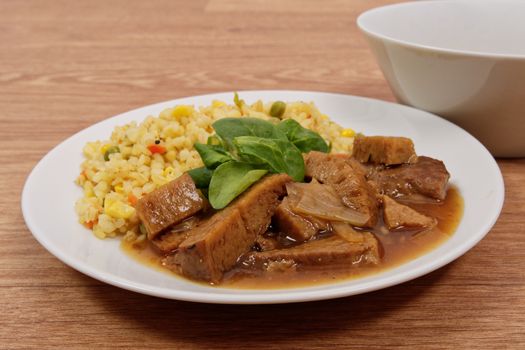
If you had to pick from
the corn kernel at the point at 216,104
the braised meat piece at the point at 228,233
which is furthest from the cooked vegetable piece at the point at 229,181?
the corn kernel at the point at 216,104

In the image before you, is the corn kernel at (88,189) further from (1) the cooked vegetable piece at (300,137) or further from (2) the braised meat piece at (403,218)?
(2) the braised meat piece at (403,218)

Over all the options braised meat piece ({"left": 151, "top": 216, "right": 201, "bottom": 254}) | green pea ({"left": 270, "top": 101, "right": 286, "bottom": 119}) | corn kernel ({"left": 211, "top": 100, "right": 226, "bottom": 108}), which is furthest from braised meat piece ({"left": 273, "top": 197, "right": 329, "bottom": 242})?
corn kernel ({"left": 211, "top": 100, "right": 226, "bottom": 108})

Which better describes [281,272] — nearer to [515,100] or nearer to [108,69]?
[515,100]

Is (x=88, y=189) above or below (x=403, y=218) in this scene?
below

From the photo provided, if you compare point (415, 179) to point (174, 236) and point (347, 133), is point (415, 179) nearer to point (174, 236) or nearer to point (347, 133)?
point (347, 133)

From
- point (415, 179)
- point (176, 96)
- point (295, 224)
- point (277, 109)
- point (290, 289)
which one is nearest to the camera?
point (290, 289)

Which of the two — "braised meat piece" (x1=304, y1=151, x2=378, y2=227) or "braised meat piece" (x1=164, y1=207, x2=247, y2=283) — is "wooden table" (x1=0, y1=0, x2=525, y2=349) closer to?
"braised meat piece" (x1=164, y1=207, x2=247, y2=283)

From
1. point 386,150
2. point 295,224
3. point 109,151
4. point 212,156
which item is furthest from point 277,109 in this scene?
point 295,224

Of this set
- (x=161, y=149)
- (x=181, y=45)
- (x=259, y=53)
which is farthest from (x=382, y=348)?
(x=181, y=45)
